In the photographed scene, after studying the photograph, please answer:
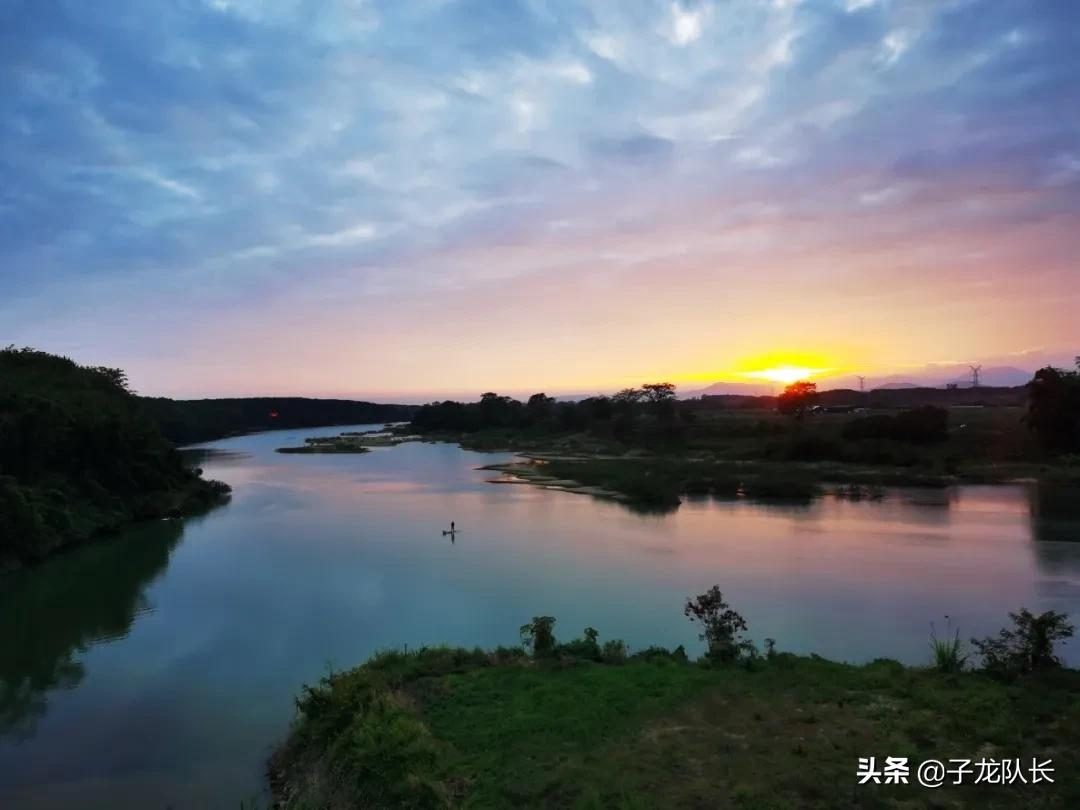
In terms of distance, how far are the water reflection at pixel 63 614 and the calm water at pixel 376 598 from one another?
0.07 meters

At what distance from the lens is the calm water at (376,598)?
10188 mm

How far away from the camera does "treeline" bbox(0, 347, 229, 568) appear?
2297 centimetres

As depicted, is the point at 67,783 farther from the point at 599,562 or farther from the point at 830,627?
the point at 599,562

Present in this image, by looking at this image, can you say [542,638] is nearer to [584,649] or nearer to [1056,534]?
[584,649]

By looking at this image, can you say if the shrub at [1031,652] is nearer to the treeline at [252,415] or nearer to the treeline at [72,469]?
the treeline at [72,469]

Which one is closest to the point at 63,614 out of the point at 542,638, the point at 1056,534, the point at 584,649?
the point at 542,638

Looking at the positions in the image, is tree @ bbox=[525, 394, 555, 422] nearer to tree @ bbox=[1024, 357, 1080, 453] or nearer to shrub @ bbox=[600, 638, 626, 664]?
tree @ bbox=[1024, 357, 1080, 453]

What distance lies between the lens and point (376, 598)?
57.5ft

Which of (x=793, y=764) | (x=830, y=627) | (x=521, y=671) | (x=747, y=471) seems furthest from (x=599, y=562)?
(x=747, y=471)

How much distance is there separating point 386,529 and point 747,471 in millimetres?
23728

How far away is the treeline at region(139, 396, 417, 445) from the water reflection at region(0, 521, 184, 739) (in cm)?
7410

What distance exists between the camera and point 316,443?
286 ft

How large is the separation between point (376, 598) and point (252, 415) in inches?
5222

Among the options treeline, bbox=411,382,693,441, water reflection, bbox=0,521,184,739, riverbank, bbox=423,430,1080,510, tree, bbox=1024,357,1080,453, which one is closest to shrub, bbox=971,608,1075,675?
water reflection, bbox=0,521,184,739
